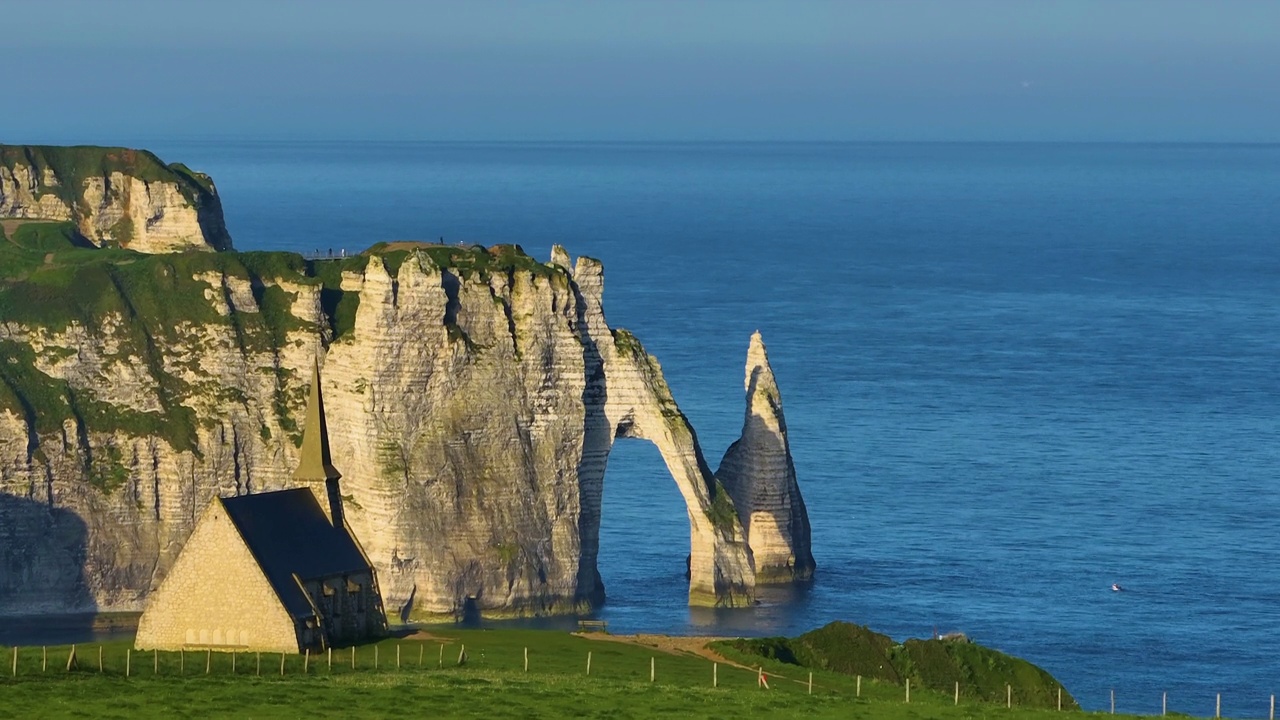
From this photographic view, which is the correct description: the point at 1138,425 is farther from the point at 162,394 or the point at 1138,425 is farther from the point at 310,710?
the point at 310,710

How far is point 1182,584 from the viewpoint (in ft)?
355

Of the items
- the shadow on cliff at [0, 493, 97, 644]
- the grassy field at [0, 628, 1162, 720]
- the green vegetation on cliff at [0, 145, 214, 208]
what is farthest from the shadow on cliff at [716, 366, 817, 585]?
the green vegetation on cliff at [0, 145, 214, 208]

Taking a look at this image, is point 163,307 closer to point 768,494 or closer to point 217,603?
point 768,494

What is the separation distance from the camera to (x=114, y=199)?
483ft

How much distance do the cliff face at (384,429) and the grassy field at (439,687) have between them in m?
27.1

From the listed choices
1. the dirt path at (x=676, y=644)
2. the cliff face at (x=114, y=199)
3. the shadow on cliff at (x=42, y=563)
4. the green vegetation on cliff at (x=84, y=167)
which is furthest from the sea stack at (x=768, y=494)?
the green vegetation on cliff at (x=84, y=167)

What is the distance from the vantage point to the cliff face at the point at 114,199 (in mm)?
146000

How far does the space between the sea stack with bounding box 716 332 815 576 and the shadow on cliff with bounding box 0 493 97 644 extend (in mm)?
26522

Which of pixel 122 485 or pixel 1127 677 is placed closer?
pixel 1127 677

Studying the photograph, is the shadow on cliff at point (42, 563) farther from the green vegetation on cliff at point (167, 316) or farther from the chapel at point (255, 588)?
the chapel at point (255, 588)

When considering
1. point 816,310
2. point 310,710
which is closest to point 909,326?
point 816,310

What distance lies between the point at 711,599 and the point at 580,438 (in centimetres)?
853

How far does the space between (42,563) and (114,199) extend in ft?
140

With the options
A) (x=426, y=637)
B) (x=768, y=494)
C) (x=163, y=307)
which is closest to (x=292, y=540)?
(x=426, y=637)
